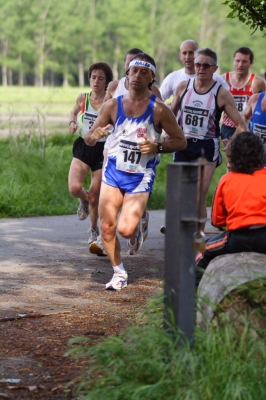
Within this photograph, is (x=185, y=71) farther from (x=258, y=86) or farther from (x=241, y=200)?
(x=241, y=200)

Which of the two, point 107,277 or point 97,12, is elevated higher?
point 97,12

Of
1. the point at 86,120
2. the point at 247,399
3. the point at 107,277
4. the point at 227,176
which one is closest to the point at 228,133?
the point at 86,120

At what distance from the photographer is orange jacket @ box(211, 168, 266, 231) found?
555 cm

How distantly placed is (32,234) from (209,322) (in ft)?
19.2

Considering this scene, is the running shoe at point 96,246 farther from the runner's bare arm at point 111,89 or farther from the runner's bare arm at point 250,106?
the runner's bare arm at point 250,106

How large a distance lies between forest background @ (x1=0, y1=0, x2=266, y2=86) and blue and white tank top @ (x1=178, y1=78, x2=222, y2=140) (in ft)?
253

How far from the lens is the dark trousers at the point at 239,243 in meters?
5.54

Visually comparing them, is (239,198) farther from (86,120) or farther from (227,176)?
(86,120)

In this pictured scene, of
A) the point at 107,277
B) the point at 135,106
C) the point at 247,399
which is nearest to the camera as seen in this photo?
the point at 247,399

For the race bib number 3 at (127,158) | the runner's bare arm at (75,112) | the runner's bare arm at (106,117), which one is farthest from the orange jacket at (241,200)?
the runner's bare arm at (75,112)

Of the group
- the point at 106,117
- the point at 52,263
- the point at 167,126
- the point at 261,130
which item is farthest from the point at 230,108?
the point at 52,263

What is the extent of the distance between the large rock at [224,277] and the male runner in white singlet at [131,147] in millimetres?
2196

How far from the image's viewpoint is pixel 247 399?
381 cm

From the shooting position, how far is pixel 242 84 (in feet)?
37.8
